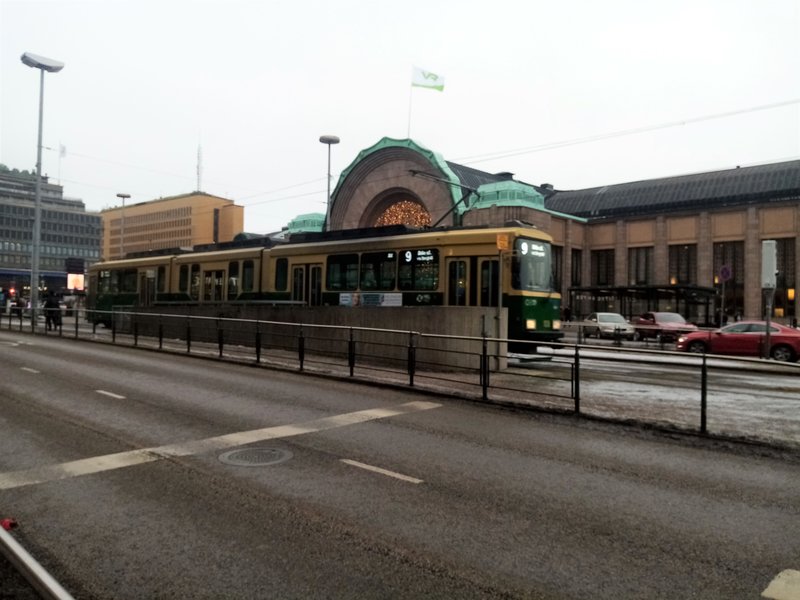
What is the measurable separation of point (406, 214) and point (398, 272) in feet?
122

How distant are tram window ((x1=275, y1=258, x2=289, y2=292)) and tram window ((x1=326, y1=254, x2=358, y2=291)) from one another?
2.19 m

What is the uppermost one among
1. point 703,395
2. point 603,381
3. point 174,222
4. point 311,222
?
point 174,222

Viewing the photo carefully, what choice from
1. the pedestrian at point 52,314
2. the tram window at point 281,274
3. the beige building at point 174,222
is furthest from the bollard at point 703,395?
the beige building at point 174,222

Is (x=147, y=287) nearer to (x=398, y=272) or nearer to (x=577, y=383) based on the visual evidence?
(x=398, y=272)

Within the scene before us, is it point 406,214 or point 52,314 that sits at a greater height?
point 406,214

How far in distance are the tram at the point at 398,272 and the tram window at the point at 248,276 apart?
0.04 meters

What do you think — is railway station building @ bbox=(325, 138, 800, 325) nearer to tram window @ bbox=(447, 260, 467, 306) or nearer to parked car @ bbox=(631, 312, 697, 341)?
parked car @ bbox=(631, 312, 697, 341)

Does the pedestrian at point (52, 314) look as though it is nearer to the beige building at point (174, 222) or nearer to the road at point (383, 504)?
the road at point (383, 504)

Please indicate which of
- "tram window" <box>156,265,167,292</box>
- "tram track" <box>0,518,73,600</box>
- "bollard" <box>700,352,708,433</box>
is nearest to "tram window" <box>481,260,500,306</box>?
"bollard" <box>700,352,708,433</box>

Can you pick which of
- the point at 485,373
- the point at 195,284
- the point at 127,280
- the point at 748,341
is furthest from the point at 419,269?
the point at 127,280

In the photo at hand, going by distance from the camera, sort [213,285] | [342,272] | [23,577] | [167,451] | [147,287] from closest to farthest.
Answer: [23,577] → [167,451] → [342,272] → [213,285] → [147,287]

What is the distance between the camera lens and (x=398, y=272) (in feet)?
57.8

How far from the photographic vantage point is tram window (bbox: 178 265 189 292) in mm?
24906

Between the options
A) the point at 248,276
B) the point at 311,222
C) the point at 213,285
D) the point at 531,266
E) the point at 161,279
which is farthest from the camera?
the point at 311,222
